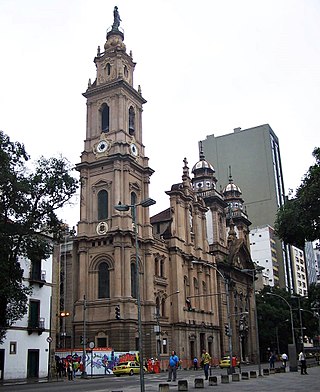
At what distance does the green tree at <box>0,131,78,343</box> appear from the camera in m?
30.1

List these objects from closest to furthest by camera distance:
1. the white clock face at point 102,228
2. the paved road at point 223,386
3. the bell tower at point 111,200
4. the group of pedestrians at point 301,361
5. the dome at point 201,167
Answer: the paved road at point 223,386
the group of pedestrians at point 301,361
the bell tower at point 111,200
the white clock face at point 102,228
the dome at point 201,167

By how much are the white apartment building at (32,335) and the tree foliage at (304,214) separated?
61.7 feet

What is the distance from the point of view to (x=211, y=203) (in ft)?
278

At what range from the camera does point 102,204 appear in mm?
61125

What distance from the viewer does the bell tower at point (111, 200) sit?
2190 inches

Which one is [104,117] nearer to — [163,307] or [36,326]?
[163,307]

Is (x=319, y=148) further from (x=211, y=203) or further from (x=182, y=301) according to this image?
(x=211, y=203)

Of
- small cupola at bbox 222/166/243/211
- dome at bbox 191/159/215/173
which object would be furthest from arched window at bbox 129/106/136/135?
small cupola at bbox 222/166/243/211

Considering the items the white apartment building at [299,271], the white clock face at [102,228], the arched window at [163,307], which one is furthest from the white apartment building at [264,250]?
the white clock face at [102,228]

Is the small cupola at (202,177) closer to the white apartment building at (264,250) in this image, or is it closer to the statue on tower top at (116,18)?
the statue on tower top at (116,18)

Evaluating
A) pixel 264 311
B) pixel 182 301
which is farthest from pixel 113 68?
pixel 264 311

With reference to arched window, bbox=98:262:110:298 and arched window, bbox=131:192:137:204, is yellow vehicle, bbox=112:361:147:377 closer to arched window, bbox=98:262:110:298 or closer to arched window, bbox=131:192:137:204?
arched window, bbox=98:262:110:298

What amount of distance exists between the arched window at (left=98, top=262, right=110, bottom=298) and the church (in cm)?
11

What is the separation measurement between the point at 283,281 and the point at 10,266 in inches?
4109
